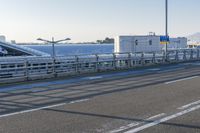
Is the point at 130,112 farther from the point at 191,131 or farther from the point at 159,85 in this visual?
the point at 159,85

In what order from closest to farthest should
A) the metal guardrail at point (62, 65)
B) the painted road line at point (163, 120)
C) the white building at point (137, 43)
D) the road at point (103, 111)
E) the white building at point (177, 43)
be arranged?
the painted road line at point (163, 120) < the road at point (103, 111) < the metal guardrail at point (62, 65) < the white building at point (137, 43) < the white building at point (177, 43)

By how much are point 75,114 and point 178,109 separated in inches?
109

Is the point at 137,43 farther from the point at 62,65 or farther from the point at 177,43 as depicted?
the point at 62,65

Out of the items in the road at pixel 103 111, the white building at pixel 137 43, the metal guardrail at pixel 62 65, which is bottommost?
the road at pixel 103 111

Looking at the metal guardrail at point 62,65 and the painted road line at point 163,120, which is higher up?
the metal guardrail at point 62,65

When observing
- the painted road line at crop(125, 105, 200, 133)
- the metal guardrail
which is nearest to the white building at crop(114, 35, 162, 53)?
the metal guardrail

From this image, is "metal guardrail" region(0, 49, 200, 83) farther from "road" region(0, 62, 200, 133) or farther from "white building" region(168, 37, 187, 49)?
"white building" region(168, 37, 187, 49)

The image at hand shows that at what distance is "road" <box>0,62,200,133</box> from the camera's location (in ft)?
25.6

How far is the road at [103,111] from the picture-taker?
7809mm

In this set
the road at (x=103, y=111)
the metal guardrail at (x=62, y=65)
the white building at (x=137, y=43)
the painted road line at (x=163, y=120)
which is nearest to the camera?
the painted road line at (x=163, y=120)

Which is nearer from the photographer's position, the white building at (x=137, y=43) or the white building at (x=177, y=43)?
the white building at (x=137, y=43)

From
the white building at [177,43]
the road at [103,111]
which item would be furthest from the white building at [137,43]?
the road at [103,111]

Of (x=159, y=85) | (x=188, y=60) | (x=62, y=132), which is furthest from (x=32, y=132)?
(x=188, y=60)

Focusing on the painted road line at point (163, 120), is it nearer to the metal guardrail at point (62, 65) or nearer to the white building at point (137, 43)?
the metal guardrail at point (62, 65)
